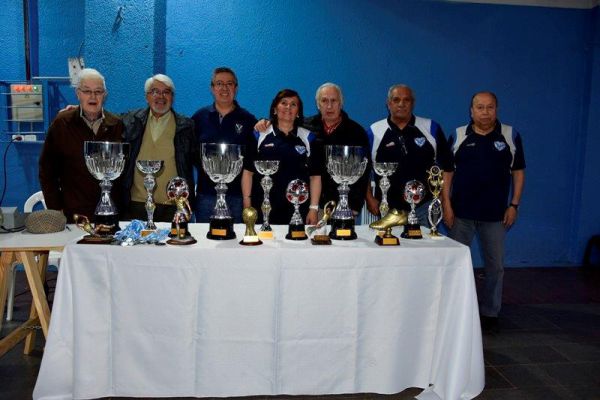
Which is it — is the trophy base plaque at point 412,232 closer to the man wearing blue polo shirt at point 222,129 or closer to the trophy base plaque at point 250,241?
the trophy base plaque at point 250,241

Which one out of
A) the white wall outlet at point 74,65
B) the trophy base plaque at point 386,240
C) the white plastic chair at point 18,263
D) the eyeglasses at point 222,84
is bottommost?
the white plastic chair at point 18,263

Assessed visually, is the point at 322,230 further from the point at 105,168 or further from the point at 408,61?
the point at 408,61

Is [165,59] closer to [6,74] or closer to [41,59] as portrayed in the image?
[41,59]

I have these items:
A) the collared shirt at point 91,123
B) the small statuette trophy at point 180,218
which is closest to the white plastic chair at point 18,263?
the collared shirt at point 91,123

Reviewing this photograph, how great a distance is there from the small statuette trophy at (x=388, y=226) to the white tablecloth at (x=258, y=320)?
0.07 meters

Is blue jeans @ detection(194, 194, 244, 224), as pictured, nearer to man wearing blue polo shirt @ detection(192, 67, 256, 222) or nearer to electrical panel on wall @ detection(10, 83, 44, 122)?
man wearing blue polo shirt @ detection(192, 67, 256, 222)

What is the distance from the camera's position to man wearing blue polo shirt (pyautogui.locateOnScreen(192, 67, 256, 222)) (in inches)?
125

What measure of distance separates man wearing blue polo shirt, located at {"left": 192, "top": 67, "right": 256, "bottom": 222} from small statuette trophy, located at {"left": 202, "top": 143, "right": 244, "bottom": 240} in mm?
922

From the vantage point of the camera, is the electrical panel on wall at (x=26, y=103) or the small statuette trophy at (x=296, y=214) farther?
the electrical panel on wall at (x=26, y=103)

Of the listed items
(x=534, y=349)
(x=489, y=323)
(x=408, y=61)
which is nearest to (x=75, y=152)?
(x=489, y=323)

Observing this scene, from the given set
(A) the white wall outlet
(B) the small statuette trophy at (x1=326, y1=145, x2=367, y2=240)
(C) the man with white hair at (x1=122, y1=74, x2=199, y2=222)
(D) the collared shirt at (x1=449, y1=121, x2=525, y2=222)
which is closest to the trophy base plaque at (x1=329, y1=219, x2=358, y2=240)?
(B) the small statuette trophy at (x1=326, y1=145, x2=367, y2=240)

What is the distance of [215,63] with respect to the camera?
4.50m

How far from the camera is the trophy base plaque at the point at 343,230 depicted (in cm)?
230

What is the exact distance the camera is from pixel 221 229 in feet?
7.29
